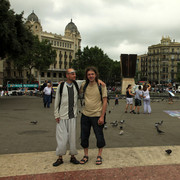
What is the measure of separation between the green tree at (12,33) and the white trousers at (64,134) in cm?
1617

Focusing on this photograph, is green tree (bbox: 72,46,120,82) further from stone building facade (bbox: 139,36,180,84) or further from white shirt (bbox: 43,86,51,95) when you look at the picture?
white shirt (bbox: 43,86,51,95)

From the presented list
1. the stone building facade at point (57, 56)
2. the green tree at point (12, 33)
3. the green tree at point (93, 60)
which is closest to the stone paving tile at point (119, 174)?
the green tree at point (12, 33)

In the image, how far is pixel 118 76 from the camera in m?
96.9

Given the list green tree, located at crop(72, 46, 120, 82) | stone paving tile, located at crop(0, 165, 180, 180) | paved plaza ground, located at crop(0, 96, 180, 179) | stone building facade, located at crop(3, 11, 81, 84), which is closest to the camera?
stone paving tile, located at crop(0, 165, 180, 180)

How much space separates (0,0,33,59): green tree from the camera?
1823 cm

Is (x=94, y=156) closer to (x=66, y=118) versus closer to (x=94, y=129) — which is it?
(x=94, y=129)

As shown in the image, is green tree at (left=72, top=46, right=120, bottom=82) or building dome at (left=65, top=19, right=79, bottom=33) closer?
green tree at (left=72, top=46, right=120, bottom=82)

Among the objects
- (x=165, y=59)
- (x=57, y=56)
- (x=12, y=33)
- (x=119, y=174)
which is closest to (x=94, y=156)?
(x=119, y=174)

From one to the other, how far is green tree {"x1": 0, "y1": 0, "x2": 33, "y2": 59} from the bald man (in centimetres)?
1593

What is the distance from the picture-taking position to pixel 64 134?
3.86 metres

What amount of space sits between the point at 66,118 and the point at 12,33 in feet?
57.7

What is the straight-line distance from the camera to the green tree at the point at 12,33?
18.2 metres

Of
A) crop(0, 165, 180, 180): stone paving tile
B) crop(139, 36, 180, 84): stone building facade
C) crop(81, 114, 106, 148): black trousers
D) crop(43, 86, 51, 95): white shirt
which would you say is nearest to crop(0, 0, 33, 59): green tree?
crop(43, 86, 51, 95): white shirt

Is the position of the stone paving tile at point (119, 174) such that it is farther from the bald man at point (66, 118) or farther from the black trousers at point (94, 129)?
the black trousers at point (94, 129)
